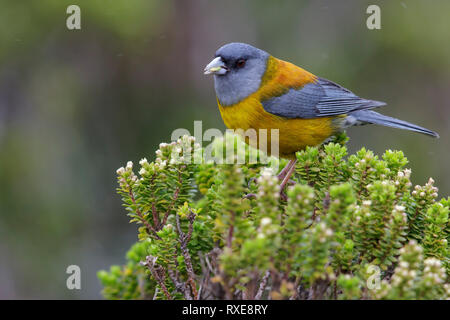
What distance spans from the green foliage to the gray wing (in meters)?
1.25

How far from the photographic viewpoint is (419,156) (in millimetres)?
7199

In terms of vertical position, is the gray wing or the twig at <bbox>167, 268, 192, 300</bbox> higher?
the gray wing

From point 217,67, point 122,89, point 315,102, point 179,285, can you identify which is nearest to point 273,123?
point 315,102

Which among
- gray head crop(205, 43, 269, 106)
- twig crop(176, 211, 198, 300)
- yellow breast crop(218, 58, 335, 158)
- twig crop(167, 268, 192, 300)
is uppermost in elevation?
gray head crop(205, 43, 269, 106)

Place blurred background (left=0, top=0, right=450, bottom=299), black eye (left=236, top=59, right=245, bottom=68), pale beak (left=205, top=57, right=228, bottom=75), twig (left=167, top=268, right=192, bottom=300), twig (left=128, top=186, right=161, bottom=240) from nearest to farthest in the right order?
twig (left=167, top=268, right=192, bottom=300)
twig (left=128, top=186, right=161, bottom=240)
pale beak (left=205, top=57, right=228, bottom=75)
black eye (left=236, top=59, right=245, bottom=68)
blurred background (left=0, top=0, right=450, bottom=299)

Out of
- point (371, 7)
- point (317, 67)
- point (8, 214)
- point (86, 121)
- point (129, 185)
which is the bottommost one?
point (8, 214)

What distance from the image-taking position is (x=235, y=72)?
4.03m

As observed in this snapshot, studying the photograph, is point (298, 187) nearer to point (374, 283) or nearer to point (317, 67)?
point (374, 283)

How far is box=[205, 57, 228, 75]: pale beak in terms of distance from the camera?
3.92 m

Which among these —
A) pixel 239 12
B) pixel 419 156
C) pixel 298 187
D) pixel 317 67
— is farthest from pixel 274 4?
pixel 298 187

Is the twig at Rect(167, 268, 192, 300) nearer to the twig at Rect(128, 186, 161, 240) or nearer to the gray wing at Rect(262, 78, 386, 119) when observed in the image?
the twig at Rect(128, 186, 161, 240)

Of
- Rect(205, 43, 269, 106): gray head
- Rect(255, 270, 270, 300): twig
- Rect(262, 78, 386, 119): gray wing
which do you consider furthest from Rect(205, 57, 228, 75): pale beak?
Rect(255, 270, 270, 300): twig

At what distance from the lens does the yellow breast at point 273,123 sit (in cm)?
392
